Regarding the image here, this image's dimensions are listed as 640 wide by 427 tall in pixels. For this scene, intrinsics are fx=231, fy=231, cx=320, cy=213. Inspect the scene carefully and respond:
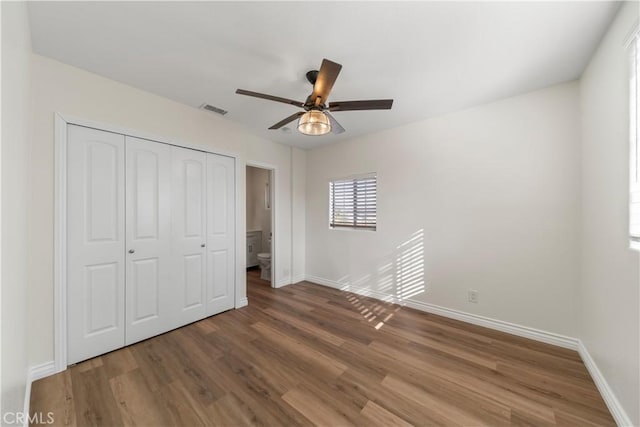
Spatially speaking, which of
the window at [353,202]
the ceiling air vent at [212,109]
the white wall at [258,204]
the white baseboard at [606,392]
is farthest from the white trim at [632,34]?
the white wall at [258,204]

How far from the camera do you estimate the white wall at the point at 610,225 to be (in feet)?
4.37

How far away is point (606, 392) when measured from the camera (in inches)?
61.5

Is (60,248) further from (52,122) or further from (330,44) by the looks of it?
(330,44)

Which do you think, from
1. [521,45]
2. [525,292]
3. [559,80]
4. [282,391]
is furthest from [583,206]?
[282,391]

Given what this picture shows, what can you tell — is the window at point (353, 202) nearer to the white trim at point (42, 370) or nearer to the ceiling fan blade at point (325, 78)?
the ceiling fan blade at point (325, 78)

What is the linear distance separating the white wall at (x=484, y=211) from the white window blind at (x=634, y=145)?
93 centimetres

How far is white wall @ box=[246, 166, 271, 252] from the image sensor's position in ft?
17.9

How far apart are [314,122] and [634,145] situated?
6.44 feet

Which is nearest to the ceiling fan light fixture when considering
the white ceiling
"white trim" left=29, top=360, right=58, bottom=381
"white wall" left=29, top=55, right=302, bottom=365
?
the white ceiling

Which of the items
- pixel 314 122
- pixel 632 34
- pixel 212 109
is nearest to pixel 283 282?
pixel 212 109

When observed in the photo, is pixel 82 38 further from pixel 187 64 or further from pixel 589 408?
pixel 589 408

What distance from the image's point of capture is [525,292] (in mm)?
2363

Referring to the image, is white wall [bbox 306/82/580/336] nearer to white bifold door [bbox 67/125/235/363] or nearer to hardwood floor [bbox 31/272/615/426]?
hardwood floor [bbox 31/272/615/426]

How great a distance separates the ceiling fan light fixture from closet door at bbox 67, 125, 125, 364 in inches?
70.0
